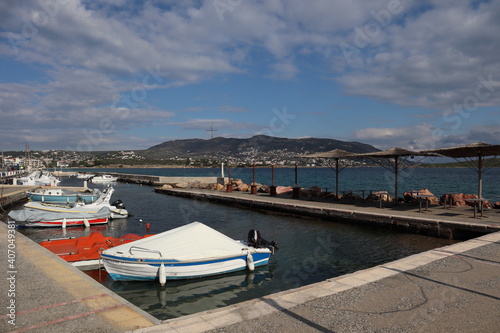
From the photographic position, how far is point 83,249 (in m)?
14.2

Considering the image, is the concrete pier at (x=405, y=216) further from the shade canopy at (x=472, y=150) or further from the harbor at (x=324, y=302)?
the harbor at (x=324, y=302)

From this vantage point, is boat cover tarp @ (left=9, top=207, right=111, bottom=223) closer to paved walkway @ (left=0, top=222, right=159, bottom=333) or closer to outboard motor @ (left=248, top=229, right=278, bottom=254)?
paved walkway @ (left=0, top=222, right=159, bottom=333)

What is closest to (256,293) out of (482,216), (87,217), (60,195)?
(482,216)

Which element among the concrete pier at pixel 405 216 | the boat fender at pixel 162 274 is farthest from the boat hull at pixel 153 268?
the concrete pier at pixel 405 216

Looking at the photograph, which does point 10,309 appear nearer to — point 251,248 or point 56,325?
point 56,325

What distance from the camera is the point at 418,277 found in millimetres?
8680

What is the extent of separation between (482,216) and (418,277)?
474 inches

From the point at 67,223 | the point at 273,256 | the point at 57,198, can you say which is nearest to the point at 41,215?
the point at 67,223

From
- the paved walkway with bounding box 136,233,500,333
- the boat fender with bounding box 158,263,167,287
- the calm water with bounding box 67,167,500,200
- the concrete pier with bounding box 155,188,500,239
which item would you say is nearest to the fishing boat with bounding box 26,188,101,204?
the concrete pier with bounding box 155,188,500,239

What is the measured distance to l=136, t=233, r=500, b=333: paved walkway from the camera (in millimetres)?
6000

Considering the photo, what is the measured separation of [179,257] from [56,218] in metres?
15.6

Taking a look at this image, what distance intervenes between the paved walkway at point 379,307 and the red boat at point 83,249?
8.19m

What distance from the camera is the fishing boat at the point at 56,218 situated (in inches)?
898

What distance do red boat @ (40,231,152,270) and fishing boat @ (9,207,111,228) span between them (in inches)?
342
